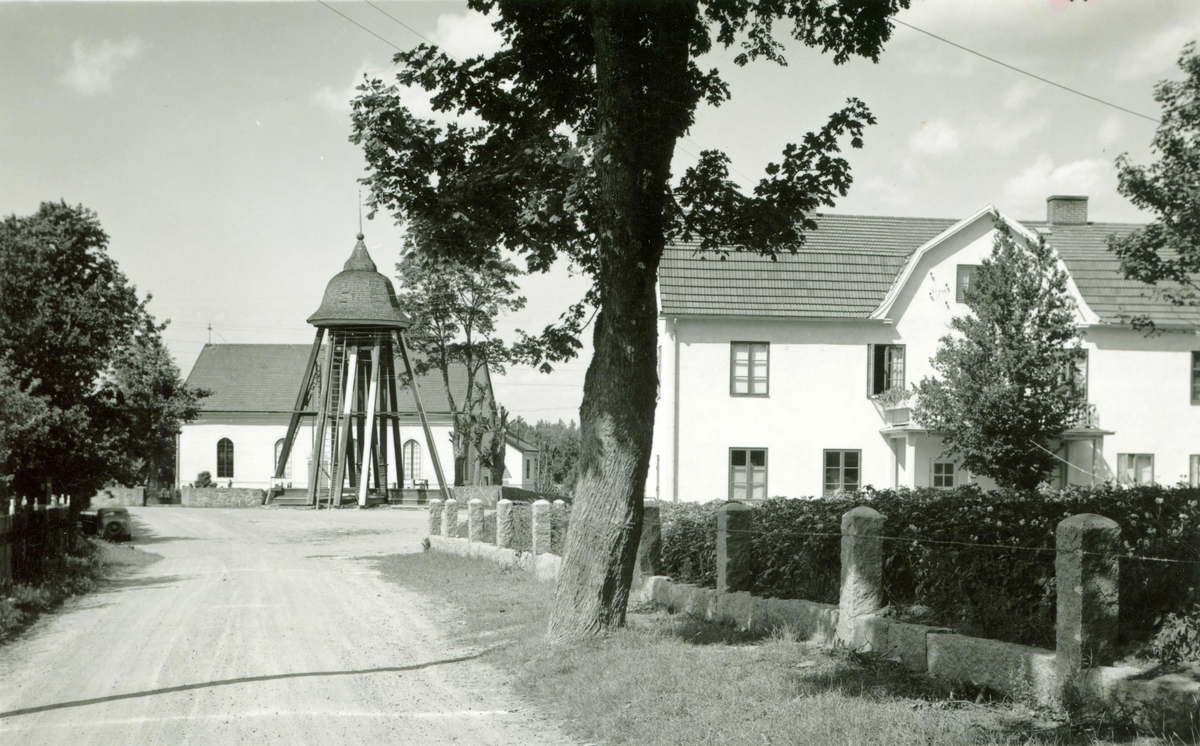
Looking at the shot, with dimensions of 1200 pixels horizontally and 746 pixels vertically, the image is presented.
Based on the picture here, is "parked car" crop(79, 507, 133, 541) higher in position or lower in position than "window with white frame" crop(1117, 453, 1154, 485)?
lower


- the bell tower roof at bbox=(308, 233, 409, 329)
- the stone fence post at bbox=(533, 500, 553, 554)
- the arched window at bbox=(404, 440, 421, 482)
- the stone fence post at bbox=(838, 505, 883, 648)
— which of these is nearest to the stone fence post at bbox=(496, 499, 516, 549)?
the stone fence post at bbox=(533, 500, 553, 554)

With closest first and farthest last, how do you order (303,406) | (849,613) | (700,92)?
1. (849,613)
2. (700,92)
3. (303,406)

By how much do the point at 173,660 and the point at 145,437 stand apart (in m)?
15.5

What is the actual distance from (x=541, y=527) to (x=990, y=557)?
10282 mm

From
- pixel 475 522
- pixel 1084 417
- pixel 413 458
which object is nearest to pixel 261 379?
pixel 413 458

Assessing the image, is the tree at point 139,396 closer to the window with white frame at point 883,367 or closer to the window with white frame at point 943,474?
the window with white frame at point 883,367

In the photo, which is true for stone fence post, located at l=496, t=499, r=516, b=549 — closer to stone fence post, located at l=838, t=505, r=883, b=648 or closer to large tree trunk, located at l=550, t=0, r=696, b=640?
large tree trunk, located at l=550, t=0, r=696, b=640

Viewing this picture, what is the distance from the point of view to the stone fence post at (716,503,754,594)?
1093 cm

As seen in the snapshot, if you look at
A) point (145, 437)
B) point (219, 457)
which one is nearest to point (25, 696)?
point (145, 437)

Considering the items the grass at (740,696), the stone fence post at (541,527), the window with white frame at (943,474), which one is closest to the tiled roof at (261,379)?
the window with white frame at (943,474)

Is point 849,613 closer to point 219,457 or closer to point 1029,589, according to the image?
point 1029,589

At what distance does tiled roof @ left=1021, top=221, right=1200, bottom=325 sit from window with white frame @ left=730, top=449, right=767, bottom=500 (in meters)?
9.85

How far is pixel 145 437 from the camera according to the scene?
947 inches

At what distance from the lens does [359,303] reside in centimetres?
4612
